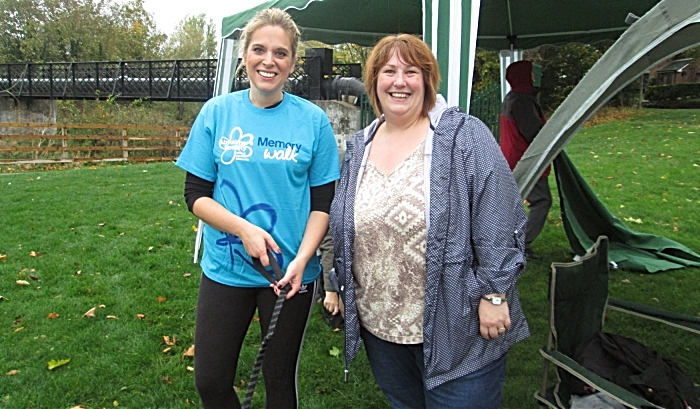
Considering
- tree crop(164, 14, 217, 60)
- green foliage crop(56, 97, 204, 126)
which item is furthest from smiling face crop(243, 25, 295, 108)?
tree crop(164, 14, 217, 60)

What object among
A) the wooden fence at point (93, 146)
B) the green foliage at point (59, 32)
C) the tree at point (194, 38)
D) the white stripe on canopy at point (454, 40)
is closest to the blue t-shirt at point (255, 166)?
the white stripe on canopy at point (454, 40)

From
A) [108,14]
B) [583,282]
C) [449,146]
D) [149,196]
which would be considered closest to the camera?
[449,146]

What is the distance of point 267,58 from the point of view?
1987 mm

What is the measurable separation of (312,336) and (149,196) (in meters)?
5.95

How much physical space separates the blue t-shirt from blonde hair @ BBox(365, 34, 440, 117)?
12.8 inches

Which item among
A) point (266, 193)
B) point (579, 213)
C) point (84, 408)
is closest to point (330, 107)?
point (579, 213)

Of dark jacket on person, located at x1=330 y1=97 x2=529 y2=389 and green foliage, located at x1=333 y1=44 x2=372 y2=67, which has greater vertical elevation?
green foliage, located at x1=333 y1=44 x2=372 y2=67

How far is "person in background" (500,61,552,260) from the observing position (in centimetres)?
561

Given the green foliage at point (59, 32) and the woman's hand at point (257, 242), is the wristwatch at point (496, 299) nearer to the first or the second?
the woman's hand at point (257, 242)

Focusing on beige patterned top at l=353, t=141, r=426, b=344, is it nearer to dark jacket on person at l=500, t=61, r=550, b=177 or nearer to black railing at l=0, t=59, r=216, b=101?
dark jacket on person at l=500, t=61, r=550, b=177

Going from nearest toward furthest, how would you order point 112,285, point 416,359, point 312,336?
point 416,359 < point 312,336 < point 112,285

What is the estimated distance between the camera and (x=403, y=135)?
192cm

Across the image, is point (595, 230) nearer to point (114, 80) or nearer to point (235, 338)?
point (235, 338)

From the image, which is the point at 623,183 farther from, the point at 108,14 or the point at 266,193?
the point at 108,14
